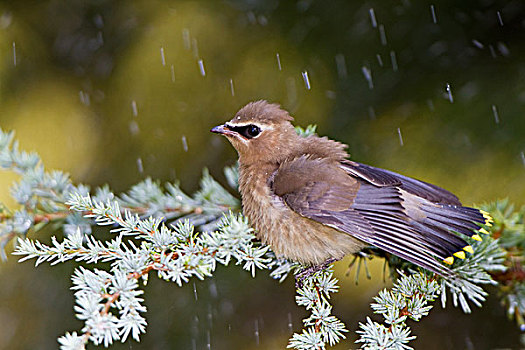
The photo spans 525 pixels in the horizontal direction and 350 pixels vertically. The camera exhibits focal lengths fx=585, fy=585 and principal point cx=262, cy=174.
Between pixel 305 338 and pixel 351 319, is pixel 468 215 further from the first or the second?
pixel 351 319

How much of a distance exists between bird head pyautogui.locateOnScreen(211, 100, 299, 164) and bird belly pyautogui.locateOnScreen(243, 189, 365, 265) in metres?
0.37

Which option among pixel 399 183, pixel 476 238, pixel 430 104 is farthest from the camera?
pixel 430 104

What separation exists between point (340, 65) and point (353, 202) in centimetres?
170

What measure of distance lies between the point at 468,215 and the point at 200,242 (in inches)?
49.7

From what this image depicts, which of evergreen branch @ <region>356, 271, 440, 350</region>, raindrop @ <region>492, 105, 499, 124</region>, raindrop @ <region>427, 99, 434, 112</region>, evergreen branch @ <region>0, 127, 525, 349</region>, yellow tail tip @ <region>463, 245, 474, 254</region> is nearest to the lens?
evergreen branch @ <region>0, 127, 525, 349</region>

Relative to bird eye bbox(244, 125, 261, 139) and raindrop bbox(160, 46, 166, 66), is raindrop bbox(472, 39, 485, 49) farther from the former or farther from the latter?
raindrop bbox(160, 46, 166, 66)

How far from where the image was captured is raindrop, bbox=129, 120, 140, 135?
4.51 m

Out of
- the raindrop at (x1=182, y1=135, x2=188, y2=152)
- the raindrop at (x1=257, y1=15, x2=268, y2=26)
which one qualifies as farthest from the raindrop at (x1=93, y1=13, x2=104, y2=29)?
the raindrop at (x1=257, y1=15, x2=268, y2=26)

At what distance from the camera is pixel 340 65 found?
4145 millimetres

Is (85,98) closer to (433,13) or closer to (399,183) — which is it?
(433,13)

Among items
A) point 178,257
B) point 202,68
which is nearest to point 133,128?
point 202,68

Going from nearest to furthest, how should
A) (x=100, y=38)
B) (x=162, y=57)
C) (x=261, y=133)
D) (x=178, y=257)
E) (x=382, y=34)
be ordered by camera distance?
(x=178, y=257) < (x=261, y=133) < (x=382, y=34) < (x=162, y=57) < (x=100, y=38)

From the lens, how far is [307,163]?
2.84m

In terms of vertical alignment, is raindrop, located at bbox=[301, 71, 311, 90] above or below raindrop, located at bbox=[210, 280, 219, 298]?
above
